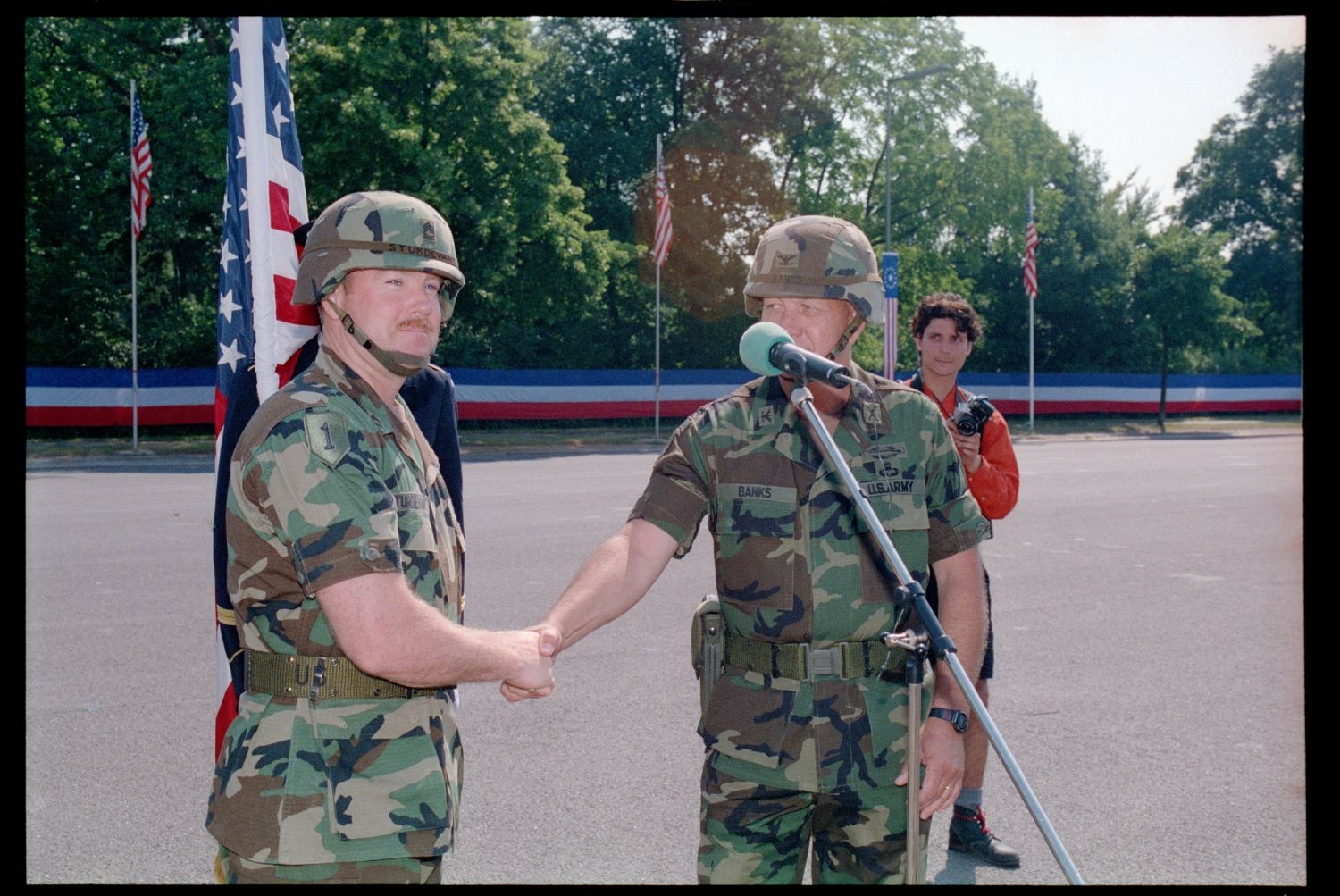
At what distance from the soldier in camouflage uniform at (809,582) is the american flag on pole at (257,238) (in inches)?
55.1

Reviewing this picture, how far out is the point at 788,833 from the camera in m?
2.86

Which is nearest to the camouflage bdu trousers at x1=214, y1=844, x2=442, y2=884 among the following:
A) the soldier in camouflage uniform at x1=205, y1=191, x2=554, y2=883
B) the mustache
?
the soldier in camouflage uniform at x1=205, y1=191, x2=554, y2=883

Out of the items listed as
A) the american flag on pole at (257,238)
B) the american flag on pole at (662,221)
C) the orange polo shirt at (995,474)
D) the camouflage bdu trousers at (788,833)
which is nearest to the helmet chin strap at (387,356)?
the american flag on pole at (257,238)

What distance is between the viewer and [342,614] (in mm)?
2387

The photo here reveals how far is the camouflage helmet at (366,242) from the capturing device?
8.70 ft

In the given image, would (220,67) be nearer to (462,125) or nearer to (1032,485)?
(462,125)

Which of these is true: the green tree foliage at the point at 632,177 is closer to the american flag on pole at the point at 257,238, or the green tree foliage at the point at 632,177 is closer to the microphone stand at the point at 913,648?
the american flag on pole at the point at 257,238

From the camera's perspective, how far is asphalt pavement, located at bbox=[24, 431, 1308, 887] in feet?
14.8

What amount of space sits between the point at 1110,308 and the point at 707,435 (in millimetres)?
45788

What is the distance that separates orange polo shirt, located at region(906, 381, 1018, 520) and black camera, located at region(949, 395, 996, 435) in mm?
52

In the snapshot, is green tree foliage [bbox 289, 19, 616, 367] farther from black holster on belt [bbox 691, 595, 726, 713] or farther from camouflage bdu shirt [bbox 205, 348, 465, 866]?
camouflage bdu shirt [bbox 205, 348, 465, 866]

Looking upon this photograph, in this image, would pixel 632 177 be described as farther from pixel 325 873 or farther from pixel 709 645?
pixel 325 873

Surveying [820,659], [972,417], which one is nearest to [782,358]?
[820,659]

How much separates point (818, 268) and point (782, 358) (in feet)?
1.71
